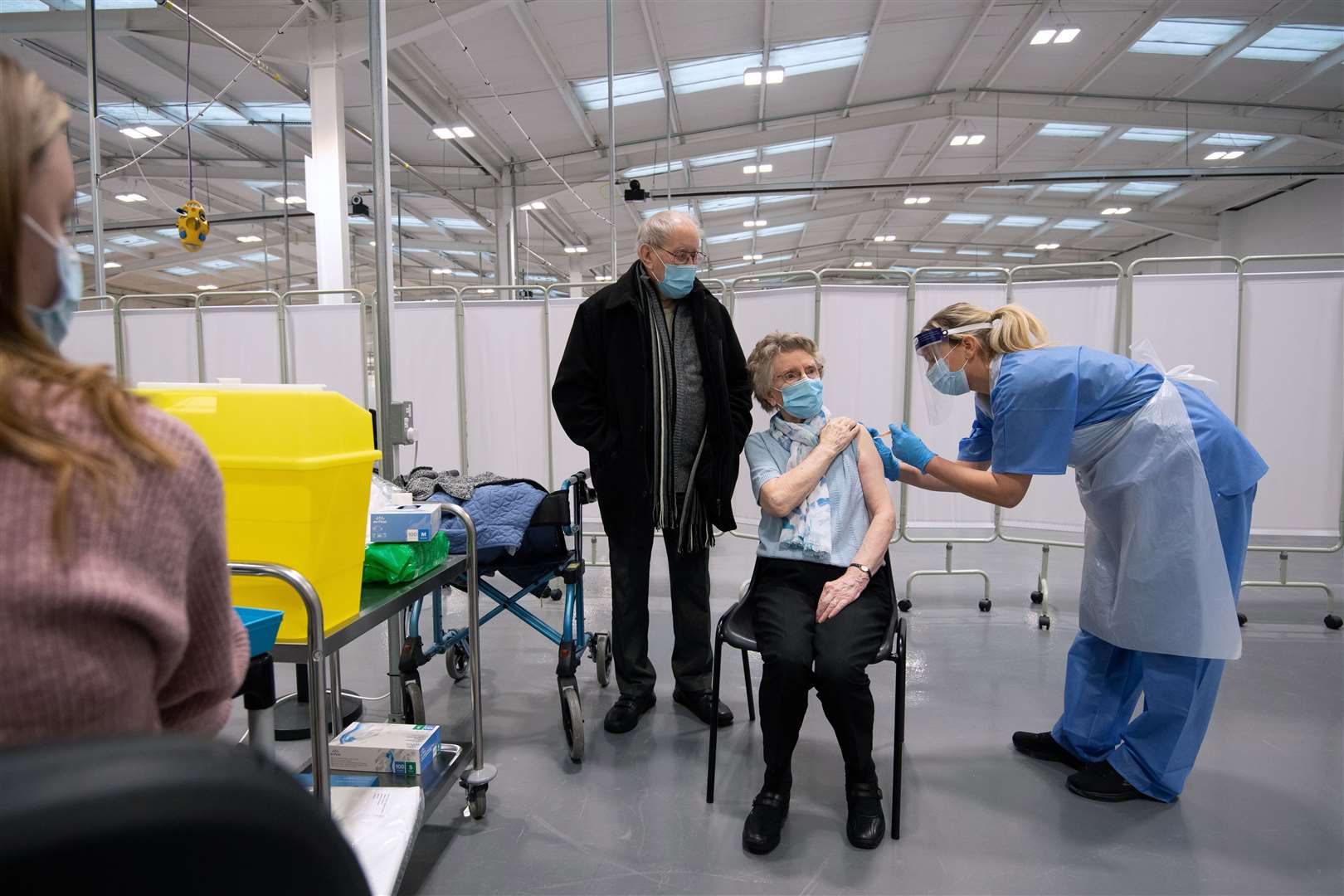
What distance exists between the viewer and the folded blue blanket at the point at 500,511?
237 centimetres

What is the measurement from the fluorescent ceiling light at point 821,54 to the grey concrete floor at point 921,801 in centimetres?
579

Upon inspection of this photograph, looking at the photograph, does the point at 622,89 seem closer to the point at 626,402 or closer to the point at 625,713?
the point at 626,402

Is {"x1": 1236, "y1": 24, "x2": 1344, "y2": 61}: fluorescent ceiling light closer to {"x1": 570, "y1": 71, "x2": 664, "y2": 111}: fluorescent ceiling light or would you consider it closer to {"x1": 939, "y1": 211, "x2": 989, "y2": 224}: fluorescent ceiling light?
{"x1": 570, "y1": 71, "x2": 664, "y2": 111}: fluorescent ceiling light

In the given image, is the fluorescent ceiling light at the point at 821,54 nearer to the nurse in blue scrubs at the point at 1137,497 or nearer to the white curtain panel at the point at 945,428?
the white curtain panel at the point at 945,428

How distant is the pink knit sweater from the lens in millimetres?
524

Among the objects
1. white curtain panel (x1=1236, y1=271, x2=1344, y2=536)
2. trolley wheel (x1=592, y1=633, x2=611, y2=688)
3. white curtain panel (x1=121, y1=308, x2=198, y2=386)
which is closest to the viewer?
trolley wheel (x1=592, y1=633, x2=611, y2=688)

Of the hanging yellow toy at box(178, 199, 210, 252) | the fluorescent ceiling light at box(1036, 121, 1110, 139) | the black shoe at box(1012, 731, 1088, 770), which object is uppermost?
the fluorescent ceiling light at box(1036, 121, 1110, 139)

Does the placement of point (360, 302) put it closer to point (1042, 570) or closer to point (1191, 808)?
point (1042, 570)

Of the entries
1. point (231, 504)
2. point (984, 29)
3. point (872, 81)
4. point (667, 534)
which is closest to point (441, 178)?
point (872, 81)

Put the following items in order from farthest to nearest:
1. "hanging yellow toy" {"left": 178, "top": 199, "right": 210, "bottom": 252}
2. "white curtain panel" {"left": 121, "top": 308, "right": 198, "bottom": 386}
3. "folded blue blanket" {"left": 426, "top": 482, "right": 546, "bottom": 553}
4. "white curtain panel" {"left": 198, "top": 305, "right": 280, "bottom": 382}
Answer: "hanging yellow toy" {"left": 178, "top": 199, "right": 210, "bottom": 252} < "white curtain panel" {"left": 121, "top": 308, "right": 198, "bottom": 386} < "white curtain panel" {"left": 198, "top": 305, "right": 280, "bottom": 382} < "folded blue blanket" {"left": 426, "top": 482, "right": 546, "bottom": 553}

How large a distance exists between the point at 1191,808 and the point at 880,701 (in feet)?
3.21

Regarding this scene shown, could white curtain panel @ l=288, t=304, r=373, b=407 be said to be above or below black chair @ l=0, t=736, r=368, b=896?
above

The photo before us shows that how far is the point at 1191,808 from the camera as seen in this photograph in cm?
208


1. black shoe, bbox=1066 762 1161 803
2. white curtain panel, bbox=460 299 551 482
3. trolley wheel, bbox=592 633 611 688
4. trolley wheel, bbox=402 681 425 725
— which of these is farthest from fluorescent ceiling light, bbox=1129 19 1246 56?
trolley wheel, bbox=402 681 425 725
